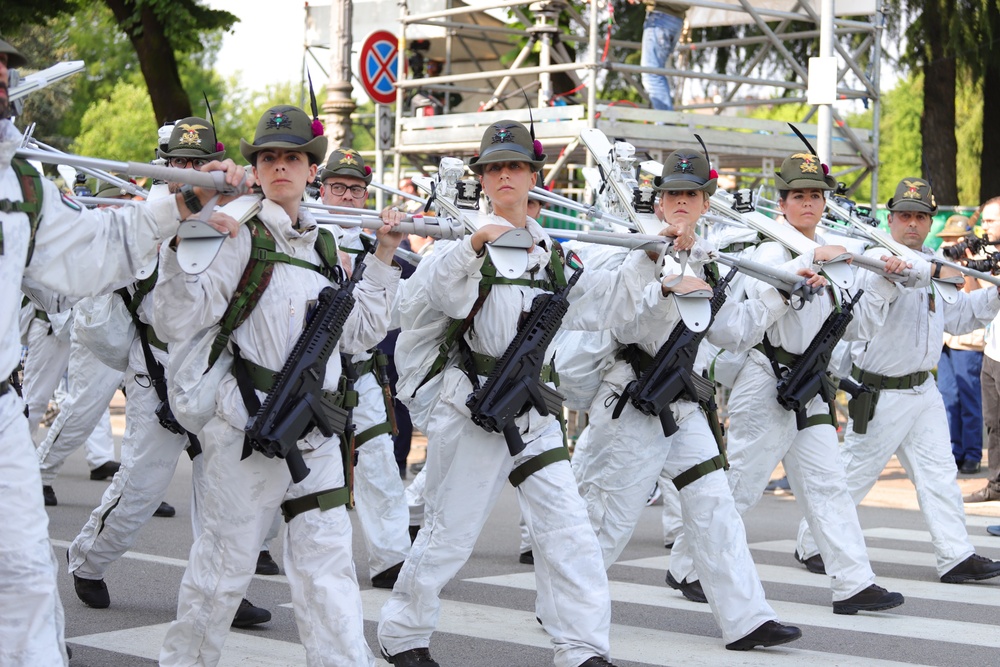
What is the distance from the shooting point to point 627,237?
18.3 ft

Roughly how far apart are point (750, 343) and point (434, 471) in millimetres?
1772

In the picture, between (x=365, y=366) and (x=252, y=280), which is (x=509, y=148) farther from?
(x=365, y=366)

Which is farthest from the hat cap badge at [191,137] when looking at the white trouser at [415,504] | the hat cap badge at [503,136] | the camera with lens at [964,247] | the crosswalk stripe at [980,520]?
the crosswalk stripe at [980,520]

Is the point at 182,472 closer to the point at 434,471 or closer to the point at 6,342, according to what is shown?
the point at 434,471

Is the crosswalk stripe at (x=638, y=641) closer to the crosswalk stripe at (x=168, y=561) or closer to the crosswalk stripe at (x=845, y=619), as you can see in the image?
the crosswalk stripe at (x=845, y=619)

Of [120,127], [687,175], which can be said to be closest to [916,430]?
[687,175]

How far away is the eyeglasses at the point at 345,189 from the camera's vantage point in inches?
309

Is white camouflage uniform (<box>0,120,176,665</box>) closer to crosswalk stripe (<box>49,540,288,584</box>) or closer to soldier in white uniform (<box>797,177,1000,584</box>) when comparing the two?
crosswalk stripe (<box>49,540,288,584</box>)

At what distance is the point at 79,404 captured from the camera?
908 centimetres

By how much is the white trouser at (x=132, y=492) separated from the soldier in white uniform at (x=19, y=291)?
2228 mm

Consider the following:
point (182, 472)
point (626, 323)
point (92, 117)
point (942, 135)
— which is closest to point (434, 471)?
point (626, 323)

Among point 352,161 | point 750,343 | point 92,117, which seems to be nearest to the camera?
point 750,343

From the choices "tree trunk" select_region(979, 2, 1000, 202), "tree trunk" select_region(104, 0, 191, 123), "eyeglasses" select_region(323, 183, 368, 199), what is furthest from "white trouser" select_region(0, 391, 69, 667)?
"tree trunk" select_region(979, 2, 1000, 202)

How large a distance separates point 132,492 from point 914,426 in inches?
175
